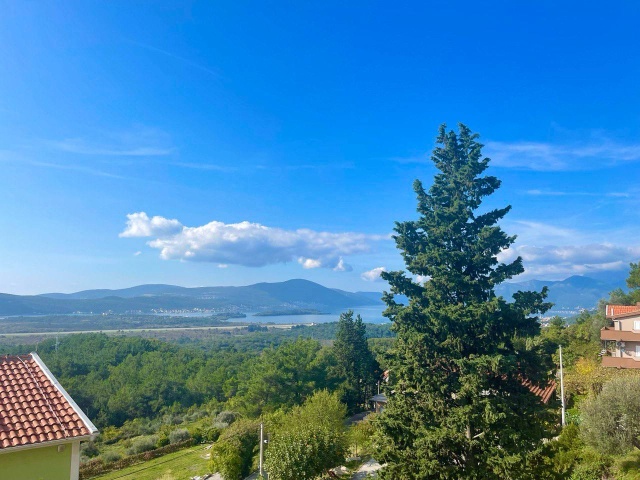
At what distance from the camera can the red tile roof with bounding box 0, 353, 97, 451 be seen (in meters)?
7.72

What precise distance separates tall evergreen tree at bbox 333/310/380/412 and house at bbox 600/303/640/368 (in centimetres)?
2223

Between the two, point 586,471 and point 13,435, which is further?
point 586,471

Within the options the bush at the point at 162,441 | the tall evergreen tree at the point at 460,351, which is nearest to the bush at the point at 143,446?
the bush at the point at 162,441

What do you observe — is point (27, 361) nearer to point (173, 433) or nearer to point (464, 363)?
point (464, 363)

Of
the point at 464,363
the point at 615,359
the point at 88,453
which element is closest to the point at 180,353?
the point at 88,453

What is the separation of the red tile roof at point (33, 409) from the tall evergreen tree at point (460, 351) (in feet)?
29.2

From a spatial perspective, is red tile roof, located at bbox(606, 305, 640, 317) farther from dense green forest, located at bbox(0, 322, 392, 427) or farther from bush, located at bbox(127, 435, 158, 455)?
bush, located at bbox(127, 435, 158, 455)

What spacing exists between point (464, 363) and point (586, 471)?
5.82 meters

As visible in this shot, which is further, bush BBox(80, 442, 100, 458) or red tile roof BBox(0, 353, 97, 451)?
bush BBox(80, 442, 100, 458)

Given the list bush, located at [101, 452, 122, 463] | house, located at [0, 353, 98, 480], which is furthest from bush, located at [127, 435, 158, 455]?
house, located at [0, 353, 98, 480]

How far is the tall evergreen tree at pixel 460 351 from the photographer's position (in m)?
12.1

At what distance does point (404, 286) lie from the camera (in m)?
14.5

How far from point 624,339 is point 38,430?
33.2 metres

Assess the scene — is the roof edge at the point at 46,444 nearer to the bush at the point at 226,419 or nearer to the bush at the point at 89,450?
the bush at the point at 226,419
